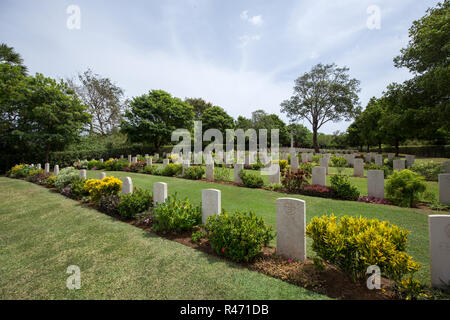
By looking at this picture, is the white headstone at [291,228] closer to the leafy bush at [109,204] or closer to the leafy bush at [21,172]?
the leafy bush at [109,204]

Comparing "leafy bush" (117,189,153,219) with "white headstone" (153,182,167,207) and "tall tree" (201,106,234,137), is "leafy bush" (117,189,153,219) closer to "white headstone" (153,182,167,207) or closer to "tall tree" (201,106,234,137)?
"white headstone" (153,182,167,207)

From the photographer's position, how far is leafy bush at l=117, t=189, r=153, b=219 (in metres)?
6.07

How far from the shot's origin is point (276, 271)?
129 inches

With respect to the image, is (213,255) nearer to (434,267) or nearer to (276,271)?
(276,271)

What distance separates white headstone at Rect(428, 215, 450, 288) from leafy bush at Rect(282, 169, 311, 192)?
226 inches

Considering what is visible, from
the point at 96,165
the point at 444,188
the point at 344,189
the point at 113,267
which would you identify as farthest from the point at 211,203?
the point at 96,165

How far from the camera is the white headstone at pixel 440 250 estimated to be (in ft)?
8.70

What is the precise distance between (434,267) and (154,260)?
175 inches

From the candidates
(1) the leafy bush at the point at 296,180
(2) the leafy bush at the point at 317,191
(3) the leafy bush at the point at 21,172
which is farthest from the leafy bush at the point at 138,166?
(2) the leafy bush at the point at 317,191

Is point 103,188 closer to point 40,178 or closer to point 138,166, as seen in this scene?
point 40,178

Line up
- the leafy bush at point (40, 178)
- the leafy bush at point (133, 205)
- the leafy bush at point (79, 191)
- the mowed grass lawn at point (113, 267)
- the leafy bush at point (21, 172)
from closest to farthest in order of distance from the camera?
1. the mowed grass lawn at point (113, 267)
2. the leafy bush at point (133, 205)
3. the leafy bush at point (79, 191)
4. the leafy bush at point (40, 178)
5. the leafy bush at point (21, 172)

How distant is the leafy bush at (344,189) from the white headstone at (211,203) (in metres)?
5.14

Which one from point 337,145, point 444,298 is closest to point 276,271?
point 444,298

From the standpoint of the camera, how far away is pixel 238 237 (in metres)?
3.68
